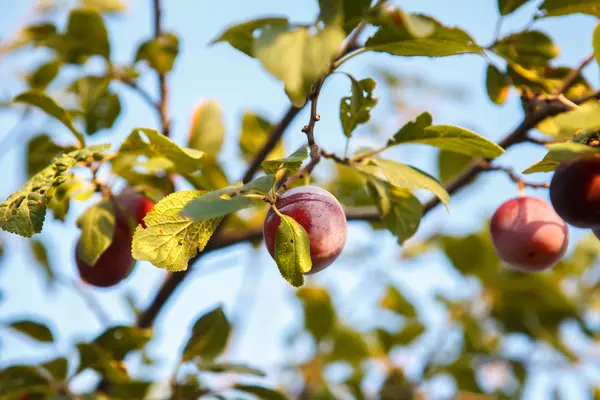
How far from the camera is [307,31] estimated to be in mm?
680

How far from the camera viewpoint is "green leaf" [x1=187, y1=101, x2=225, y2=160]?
1.44 meters

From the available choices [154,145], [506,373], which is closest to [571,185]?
[154,145]

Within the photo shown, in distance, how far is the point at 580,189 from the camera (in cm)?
83

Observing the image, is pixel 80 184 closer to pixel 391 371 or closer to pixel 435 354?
pixel 391 371

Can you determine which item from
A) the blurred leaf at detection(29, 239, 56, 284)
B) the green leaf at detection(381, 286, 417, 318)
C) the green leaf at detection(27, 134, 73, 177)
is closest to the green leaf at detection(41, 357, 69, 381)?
the green leaf at detection(27, 134, 73, 177)

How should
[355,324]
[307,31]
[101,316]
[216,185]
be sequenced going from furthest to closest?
[355,324] < [101,316] < [216,185] < [307,31]

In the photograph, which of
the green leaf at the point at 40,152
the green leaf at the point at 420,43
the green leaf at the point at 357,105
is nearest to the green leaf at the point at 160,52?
the green leaf at the point at 40,152

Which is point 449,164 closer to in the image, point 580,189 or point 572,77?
point 572,77

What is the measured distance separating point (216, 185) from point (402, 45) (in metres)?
0.67

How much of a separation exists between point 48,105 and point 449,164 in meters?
1.06

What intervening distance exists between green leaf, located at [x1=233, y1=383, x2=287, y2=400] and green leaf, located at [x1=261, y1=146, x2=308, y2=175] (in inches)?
22.7

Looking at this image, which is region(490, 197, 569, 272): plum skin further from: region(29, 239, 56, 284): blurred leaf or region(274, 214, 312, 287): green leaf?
region(29, 239, 56, 284): blurred leaf

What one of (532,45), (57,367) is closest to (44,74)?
(57,367)

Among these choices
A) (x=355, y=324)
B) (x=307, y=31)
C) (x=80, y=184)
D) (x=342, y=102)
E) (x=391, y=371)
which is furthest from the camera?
(x=355, y=324)
